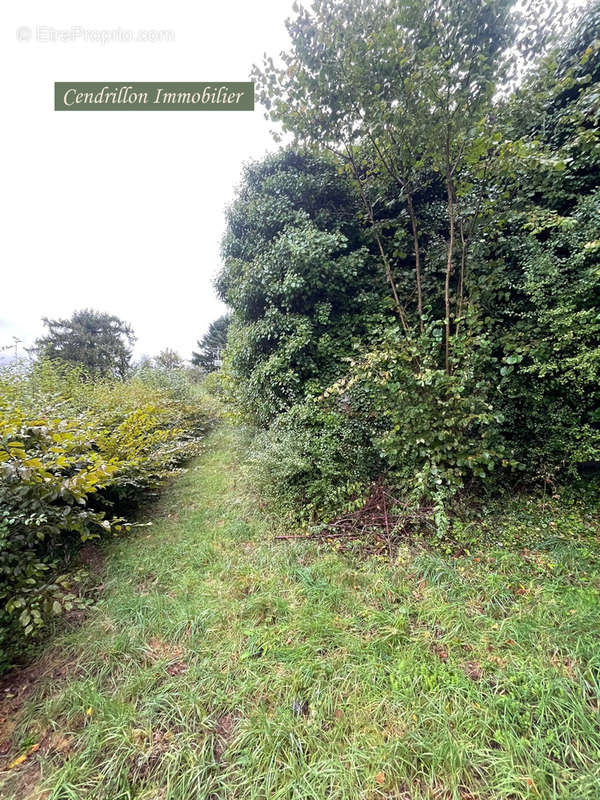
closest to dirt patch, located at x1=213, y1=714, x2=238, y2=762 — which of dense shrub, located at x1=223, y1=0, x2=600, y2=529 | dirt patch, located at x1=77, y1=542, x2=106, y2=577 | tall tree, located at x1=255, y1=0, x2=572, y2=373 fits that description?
dense shrub, located at x1=223, y1=0, x2=600, y2=529

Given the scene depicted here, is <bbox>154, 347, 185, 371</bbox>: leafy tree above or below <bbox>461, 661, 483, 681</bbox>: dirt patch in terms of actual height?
above

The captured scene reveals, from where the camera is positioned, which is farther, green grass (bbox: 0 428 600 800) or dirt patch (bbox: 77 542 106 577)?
dirt patch (bbox: 77 542 106 577)

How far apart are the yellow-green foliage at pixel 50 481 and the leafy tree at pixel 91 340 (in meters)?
9.84

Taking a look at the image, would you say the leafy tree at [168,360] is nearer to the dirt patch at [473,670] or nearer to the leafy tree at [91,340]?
the leafy tree at [91,340]

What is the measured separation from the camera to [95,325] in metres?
13.6

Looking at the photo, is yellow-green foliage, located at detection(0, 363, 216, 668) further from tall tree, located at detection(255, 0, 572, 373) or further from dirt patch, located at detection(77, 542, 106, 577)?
tall tree, located at detection(255, 0, 572, 373)

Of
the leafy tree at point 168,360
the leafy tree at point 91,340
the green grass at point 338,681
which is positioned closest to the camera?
the green grass at point 338,681

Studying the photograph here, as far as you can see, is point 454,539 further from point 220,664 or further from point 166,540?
point 166,540

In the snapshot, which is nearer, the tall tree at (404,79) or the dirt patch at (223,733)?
the dirt patch at (223,733)

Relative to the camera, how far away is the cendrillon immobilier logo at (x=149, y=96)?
2645 millimetres

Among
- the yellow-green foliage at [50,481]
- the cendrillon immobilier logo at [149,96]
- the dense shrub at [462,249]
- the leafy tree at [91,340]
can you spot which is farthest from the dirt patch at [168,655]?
the leafy tree at [91,340]

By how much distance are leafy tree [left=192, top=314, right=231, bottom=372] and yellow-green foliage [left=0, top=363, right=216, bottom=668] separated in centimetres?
1368

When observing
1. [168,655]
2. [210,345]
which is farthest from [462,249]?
[210,345]

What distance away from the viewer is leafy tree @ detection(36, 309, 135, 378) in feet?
40.4
